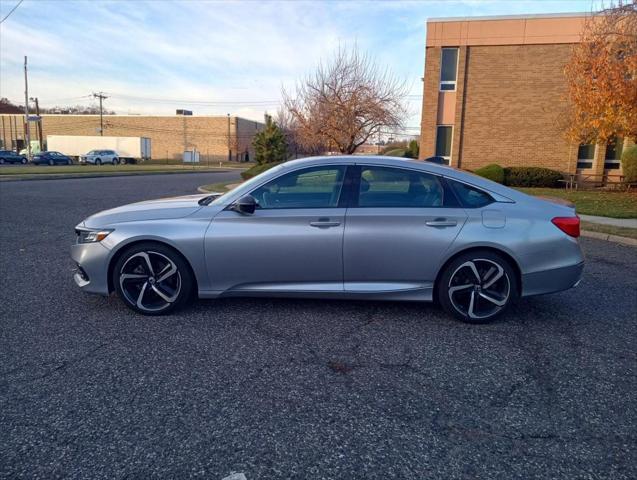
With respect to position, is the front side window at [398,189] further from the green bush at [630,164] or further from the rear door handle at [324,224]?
the green bush at [630,164]

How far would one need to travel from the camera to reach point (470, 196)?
4.20 metres

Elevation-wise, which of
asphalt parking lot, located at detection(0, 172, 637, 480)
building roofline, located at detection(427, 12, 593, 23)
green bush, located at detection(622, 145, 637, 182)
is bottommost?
asphalt parking lot, located at detection(0, 172, 637, 480)

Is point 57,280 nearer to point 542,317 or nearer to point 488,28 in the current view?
point 542,317

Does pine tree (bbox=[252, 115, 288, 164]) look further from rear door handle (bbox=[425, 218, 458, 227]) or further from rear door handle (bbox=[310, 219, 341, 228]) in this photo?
rear door handle (bbox=[425, 218, 458, 227])

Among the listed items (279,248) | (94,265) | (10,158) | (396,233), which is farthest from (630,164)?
(10,158)

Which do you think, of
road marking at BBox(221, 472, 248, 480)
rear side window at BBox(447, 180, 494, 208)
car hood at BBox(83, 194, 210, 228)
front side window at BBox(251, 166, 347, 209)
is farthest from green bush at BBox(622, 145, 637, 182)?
road marking at BBox(221, 472, 248, 480)

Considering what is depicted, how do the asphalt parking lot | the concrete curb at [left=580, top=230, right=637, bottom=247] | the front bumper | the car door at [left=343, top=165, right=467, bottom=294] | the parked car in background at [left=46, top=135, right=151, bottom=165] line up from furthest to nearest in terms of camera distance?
1. the parked car in background at [left=46, top=135, right=151, bottom=165]
2. the concrete curb at [left=580, top=230, right=637, bottom=247]
3. the front bumper
4. the car door at [left=343, top=165, right=467, bottom=294]
5. the asphalt parking lot

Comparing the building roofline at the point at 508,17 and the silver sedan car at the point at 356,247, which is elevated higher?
the building roofline at the point at 508,17

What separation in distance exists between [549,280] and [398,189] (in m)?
1.64

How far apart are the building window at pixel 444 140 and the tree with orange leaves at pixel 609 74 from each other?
7561 millimetres

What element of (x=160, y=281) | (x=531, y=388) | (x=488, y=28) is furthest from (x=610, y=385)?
(x=488, y=28)

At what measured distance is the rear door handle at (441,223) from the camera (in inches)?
160

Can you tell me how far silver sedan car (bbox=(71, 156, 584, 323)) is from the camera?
13.3ft

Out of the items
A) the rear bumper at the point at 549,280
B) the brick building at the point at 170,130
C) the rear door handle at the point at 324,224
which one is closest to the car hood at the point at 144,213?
the rear door handle at the point at 324,224
